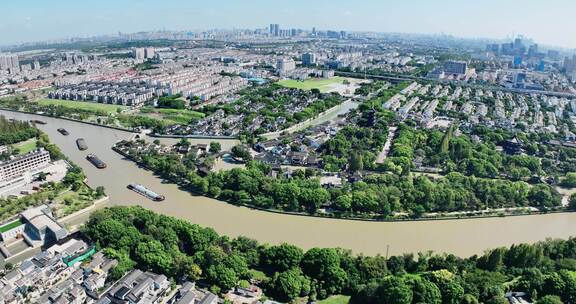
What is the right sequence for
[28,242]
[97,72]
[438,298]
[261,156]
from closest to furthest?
[438,298] → [28,242] → [261,156] → [97,72]

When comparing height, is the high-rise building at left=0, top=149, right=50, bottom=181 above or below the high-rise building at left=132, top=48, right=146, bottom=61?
below

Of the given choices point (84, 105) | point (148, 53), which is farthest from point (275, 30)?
point (84, 105)

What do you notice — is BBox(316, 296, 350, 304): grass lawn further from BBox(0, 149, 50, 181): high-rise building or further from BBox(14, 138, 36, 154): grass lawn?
BBox(14, 138, 36, 154): grass lawn

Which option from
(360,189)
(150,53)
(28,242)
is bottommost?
(28,242)

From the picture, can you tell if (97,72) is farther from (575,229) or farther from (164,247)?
(575,229)

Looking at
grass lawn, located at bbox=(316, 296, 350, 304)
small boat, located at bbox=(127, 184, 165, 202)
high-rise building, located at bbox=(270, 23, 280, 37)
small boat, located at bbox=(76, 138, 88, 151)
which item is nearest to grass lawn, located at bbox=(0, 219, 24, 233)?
small boat, located at bbox=(127, 184, 165, 202)

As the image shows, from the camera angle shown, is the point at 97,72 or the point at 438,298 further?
the point at 97,72

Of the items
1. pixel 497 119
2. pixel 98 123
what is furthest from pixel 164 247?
pixel 497 119
